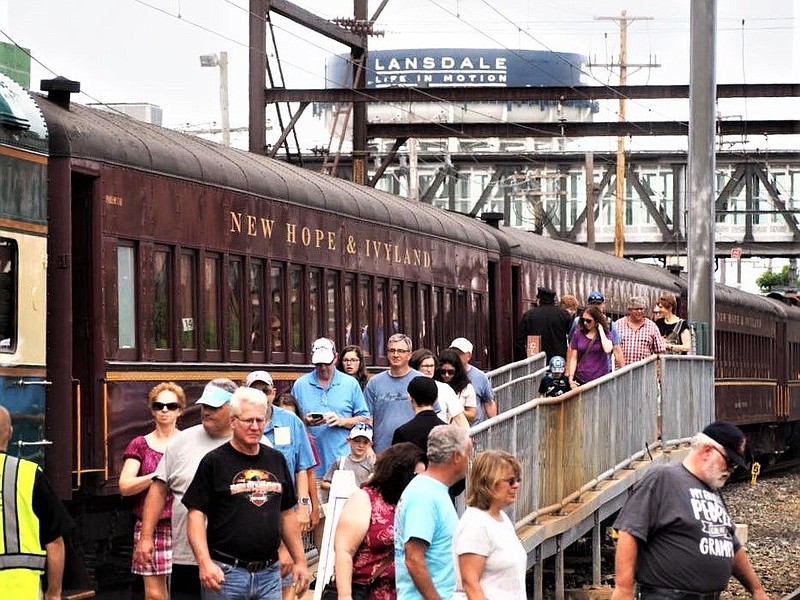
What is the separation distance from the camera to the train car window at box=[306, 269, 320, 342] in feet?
57.1

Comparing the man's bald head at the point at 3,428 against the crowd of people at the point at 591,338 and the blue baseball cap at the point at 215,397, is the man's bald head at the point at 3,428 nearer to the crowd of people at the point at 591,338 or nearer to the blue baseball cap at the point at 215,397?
the blue baseball cap at the point at 215,397

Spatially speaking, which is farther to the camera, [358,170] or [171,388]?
[358,170]

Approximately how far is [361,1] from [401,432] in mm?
22740

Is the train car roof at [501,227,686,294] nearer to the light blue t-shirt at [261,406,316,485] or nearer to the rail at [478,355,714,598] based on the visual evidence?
the rail at [478,355,714,598]

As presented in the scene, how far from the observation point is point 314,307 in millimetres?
17578

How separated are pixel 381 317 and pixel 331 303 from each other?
1.67 meters

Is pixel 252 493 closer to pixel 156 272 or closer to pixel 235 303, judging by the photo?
pixel 156 272

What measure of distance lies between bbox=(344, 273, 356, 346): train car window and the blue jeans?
373 inches

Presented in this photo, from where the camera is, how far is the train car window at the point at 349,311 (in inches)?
728

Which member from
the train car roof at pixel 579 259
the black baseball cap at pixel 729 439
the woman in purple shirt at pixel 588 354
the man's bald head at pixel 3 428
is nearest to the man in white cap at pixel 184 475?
the man's bald head at pixel 3 428

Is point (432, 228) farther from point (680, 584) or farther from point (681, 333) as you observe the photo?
point (680, 584)

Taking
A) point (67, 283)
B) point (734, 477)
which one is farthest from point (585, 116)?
point (67, 283)

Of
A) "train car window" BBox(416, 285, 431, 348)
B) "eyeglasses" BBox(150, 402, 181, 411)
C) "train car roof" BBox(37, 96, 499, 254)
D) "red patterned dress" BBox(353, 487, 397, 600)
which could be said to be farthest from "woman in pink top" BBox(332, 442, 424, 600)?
"train car window" BBox(416, 285, 431, 348)

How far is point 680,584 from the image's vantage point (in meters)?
8.44
